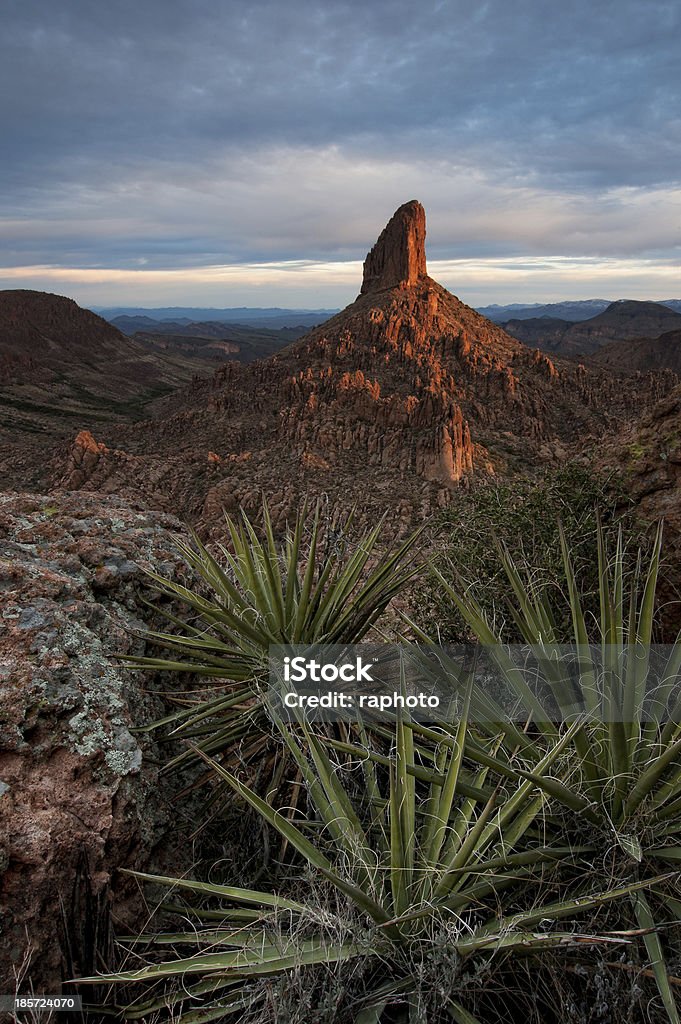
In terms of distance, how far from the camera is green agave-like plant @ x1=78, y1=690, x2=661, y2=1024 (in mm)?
1449

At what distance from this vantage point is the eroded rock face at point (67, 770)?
1.72m

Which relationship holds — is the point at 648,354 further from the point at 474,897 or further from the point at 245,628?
the point at 474,897

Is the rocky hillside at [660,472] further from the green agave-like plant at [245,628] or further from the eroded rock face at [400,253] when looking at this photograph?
the eroded rock face at [400,253]

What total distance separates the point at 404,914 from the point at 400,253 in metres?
70.5

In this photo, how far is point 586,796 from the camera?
1.82 m

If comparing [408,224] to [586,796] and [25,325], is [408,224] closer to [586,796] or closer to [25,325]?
[586,796]

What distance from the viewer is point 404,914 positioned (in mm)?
1470

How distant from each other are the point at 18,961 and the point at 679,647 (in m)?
2.41

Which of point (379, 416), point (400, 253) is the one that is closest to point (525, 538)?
point (379, 416)

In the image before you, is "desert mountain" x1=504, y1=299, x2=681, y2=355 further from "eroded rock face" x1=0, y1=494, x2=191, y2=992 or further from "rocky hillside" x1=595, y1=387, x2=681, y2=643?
"eroded rock face" x1=0, y1=494, x2=191, y2=992

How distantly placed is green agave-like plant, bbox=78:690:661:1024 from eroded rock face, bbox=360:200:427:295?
66.9 metres

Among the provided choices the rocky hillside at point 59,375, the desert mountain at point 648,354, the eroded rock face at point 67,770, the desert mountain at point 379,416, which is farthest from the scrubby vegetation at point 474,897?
the desert mountain at point 648,354

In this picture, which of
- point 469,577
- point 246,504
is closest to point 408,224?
point 246,504

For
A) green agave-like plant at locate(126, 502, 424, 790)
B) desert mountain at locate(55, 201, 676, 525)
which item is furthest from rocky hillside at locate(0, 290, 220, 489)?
green agave-like plant at locate(126, 502, 424, 790)
